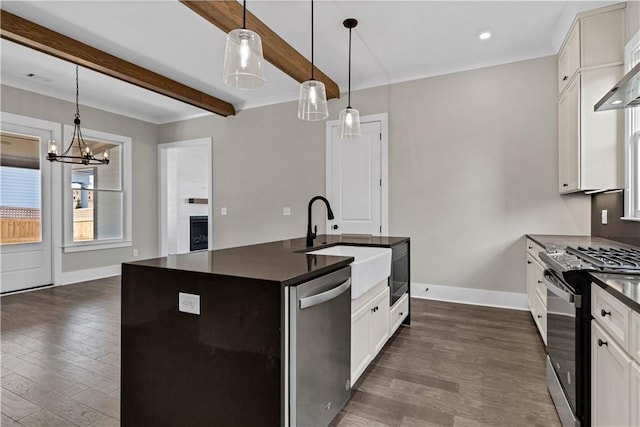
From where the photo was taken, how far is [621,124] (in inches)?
108

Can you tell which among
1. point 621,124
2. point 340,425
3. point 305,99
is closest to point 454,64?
point 621,124

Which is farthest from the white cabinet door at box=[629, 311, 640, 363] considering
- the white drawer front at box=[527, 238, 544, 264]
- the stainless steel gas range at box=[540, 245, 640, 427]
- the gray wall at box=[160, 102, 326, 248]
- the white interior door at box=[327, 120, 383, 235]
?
the gray wall at box=[160, 102, 326, 248]

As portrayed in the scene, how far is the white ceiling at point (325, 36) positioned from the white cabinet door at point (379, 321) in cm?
251

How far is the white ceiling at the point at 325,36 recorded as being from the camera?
3.01m

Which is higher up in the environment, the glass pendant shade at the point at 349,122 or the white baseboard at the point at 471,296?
the glass pendant shade at the point at 349,122

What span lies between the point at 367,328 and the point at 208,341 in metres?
1.14

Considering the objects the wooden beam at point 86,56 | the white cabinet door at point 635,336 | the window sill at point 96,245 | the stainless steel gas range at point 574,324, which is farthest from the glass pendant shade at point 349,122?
the window sill at point 96,245

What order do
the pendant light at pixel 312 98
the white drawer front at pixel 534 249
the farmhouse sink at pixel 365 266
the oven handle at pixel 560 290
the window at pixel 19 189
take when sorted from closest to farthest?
the oven handle at pixel 560 290 < the farmhouse sink at pixel 365 266 < the pendant light at pixel 312 98 < the white drawer front at pixel 534 249 < the window at pixel 19 189

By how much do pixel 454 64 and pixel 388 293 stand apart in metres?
3.03

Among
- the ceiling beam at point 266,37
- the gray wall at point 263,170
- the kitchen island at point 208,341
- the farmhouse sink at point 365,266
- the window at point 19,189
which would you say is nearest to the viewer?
the kitchen island at point 208,341

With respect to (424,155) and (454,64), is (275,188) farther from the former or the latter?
(454,64)

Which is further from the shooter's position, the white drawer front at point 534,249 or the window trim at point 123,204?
the window trim at point 123,204

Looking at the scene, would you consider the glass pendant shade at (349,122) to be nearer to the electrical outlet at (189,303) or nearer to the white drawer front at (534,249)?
the white drawer front at (534,249)

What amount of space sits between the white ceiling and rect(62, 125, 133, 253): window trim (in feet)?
3.22
